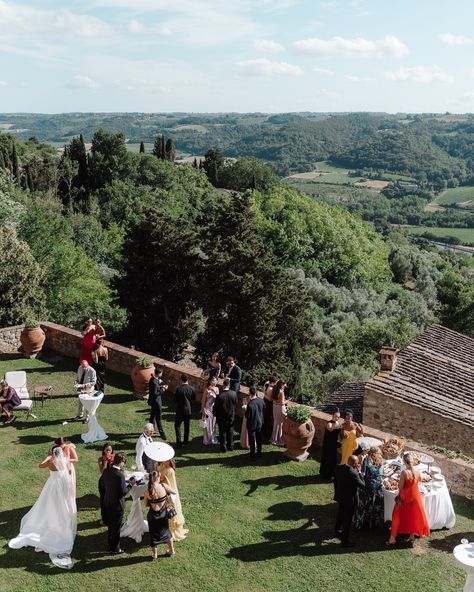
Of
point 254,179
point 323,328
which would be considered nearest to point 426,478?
point 323,328

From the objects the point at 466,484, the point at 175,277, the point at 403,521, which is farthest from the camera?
the point at 175,277

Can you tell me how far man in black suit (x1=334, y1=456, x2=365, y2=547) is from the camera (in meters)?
9.90

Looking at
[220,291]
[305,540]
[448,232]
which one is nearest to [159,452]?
[305,540]

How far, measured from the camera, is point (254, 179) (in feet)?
330

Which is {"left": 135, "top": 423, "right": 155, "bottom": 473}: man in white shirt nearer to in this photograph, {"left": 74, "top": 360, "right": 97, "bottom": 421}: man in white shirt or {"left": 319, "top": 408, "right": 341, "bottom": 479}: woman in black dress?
{"left": 319, "top": 408, "right": 341, "bottom": 479}: woman in black dress

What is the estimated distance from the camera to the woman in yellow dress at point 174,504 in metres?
9.80

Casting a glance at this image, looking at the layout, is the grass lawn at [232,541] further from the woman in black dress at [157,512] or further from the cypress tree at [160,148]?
the cypress tree at [160,148]

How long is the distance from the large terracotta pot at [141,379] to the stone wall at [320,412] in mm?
753

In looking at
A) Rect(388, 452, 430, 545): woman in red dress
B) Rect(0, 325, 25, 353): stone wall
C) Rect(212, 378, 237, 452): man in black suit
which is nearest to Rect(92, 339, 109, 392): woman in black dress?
Rect(212, 378, 237, 452): man in black suit

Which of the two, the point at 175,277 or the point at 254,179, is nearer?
the point at 175,277

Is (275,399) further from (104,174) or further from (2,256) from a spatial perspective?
(104,174)

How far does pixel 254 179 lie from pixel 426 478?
92705mm

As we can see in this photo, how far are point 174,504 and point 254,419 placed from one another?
3051 millimetres

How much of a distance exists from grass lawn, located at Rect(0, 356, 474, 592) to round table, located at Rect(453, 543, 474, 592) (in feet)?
3.82
